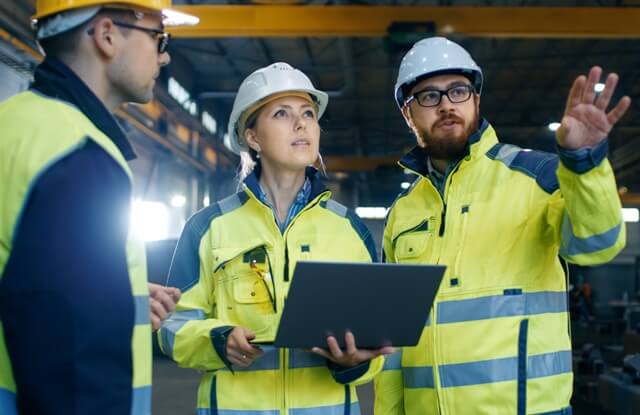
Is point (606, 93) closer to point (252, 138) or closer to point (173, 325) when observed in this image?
point (252, 138)

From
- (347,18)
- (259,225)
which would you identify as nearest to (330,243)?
(259,225)

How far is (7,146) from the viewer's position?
1312mm

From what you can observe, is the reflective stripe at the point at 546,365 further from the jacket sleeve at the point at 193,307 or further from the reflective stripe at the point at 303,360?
the jacket sleeve at the point at 193,307

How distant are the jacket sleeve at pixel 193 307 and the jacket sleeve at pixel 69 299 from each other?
876mm

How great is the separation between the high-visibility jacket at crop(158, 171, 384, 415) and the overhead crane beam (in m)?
7.20

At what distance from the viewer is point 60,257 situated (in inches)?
47.8

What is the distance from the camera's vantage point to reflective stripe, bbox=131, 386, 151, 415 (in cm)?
138

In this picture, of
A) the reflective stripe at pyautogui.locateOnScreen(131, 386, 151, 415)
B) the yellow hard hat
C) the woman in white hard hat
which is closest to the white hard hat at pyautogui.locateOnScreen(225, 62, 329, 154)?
the woman in white hard hat

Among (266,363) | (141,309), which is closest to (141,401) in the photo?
(141,309)

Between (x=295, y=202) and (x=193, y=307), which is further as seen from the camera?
(x=295, y=202)

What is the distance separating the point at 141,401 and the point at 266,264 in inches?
33.9

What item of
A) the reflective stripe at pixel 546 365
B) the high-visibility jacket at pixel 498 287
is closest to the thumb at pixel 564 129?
the high-visibility jacket at pixel 498 287

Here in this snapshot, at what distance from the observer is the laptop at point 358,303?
1754 mm

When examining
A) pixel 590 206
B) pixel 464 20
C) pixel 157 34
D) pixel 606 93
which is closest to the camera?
pixel 157 34
